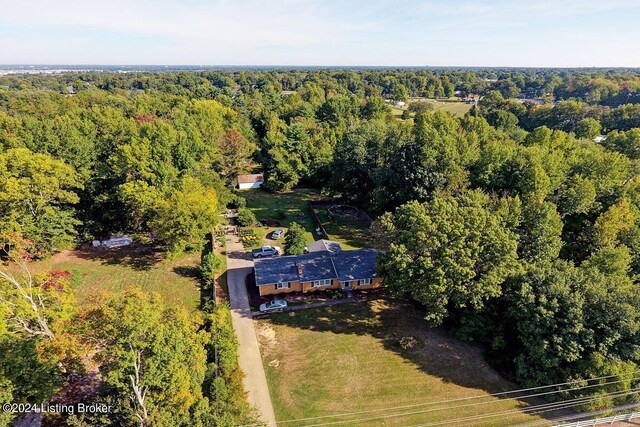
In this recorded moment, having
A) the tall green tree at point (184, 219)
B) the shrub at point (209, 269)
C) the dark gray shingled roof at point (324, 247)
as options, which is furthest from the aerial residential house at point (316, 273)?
the tall green tree at point (184, 219)

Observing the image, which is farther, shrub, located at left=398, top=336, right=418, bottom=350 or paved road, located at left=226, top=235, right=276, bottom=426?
shrub, located at left=398, top=336, right=418, bottom=350

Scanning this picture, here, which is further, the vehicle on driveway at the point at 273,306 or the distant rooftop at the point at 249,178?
the distant rooftop at the point at 249,178

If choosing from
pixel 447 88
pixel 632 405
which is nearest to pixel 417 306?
pixel 632 405

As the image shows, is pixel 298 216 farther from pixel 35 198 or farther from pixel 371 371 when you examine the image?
pixel 35 198

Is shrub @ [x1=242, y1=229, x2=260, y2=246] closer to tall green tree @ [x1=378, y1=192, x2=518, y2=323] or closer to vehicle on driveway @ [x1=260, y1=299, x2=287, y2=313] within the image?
vehicle on driveway @ [x1=260, y1=299, x2=287, y2=313]

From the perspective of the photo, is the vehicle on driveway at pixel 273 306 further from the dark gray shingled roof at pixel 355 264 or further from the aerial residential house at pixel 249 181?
the aerial residential house at pixel 249 181

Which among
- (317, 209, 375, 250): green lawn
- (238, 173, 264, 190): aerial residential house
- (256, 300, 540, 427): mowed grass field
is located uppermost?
(238, 173, 264, 190): aerial residential house

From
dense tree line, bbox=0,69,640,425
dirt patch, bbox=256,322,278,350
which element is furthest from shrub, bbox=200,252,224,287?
dirt patch, bbox=256,322,278,350

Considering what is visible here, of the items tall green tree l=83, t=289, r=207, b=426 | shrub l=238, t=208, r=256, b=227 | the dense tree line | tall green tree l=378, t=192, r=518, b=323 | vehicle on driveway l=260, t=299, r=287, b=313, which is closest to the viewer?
tall green tree l=83, t=289, r=207, b=426
